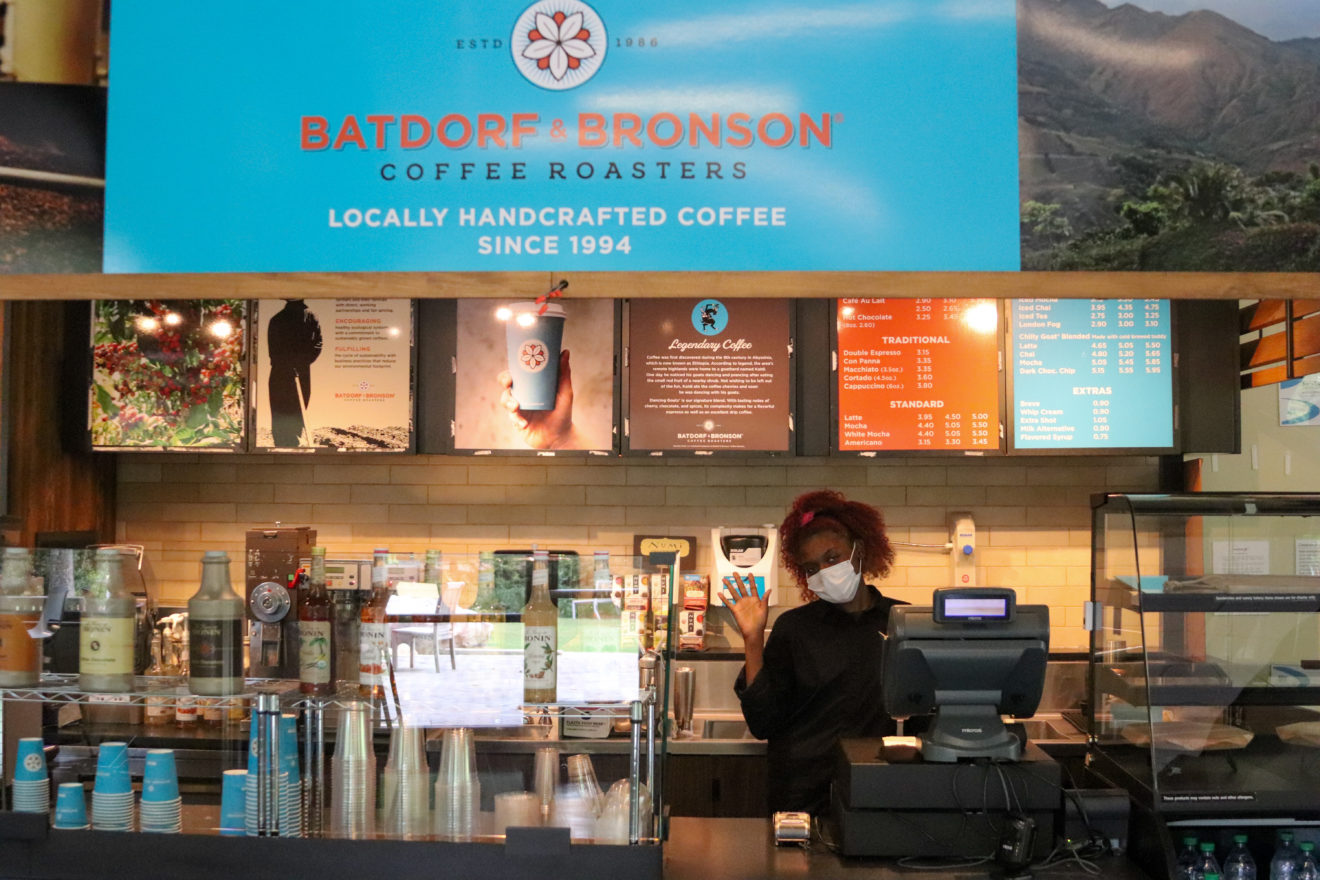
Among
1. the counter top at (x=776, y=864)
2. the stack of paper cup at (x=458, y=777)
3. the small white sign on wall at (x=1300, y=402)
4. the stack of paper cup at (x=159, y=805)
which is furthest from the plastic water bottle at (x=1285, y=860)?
the small white sign on wall at (x=1300, y=402)

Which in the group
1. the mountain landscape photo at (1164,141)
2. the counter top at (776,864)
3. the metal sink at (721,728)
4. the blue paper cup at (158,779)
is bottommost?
the metal sink at (721,728)

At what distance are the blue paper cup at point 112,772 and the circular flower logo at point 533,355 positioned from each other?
8.43 ft

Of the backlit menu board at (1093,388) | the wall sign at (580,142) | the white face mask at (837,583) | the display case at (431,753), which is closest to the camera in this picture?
the wall sign at (580,142)

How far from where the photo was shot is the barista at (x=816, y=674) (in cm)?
337

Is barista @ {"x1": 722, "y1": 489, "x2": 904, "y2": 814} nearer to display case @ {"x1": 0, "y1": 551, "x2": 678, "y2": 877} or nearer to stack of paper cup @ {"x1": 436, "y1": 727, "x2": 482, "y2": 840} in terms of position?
display case @ {"x1": 0, "y1": 551, "x2": 678, "y2": 877}

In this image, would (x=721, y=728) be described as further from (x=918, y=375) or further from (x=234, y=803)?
(x=234, y=803)

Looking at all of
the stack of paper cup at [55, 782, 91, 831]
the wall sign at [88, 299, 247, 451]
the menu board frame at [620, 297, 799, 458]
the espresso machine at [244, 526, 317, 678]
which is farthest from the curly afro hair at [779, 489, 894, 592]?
the wall sign at [88, 299, 247, 451]

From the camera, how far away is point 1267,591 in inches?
99.0

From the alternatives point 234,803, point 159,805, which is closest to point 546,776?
point 234,803

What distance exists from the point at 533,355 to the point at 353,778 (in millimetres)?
2619

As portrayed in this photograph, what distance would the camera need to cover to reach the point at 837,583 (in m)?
3.48

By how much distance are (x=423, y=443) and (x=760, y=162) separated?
2888 mm

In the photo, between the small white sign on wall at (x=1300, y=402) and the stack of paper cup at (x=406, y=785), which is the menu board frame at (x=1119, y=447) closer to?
the small white sign on wall at (x=1300, y=402)

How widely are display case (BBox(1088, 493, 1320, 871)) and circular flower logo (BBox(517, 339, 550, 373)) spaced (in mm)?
2604
